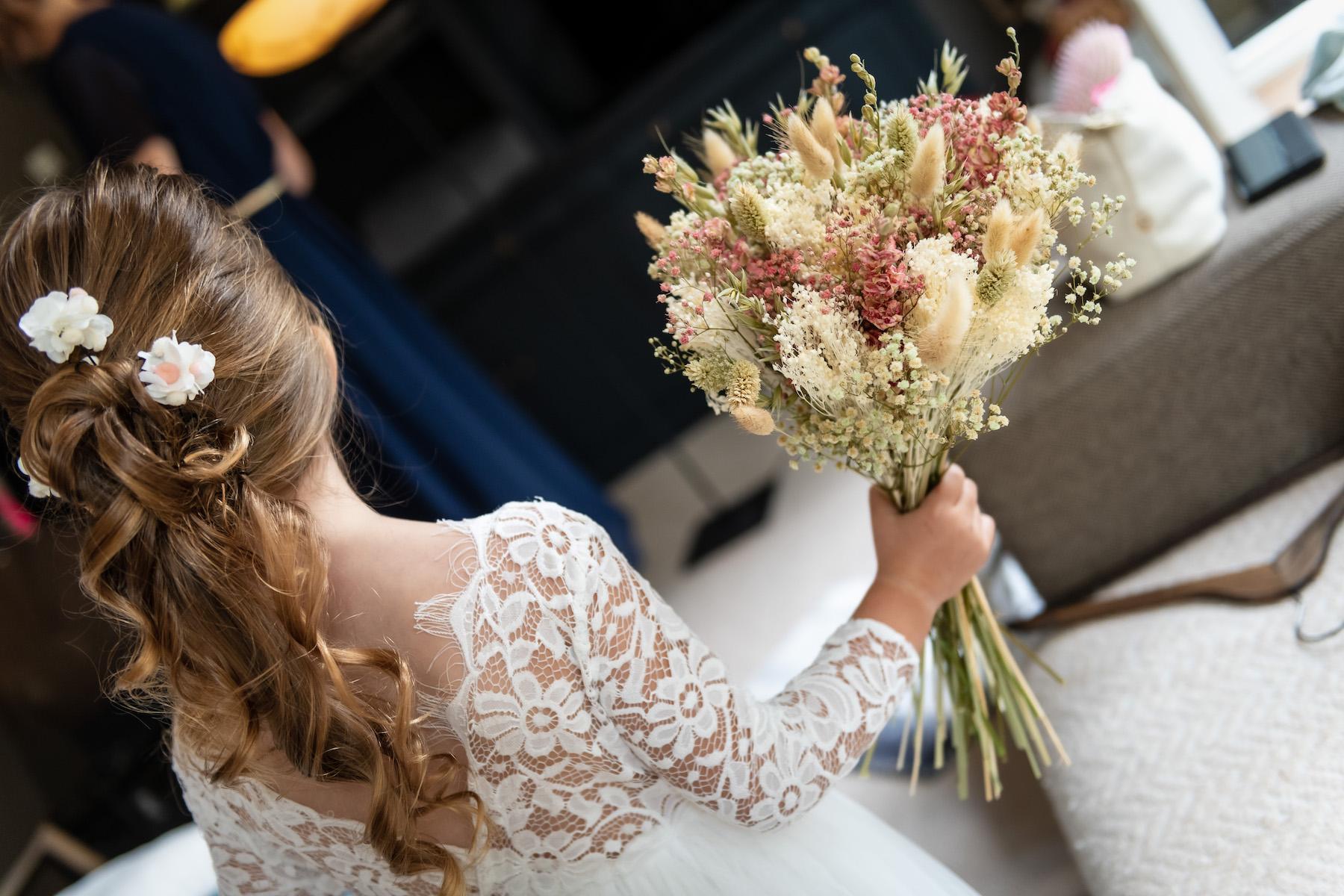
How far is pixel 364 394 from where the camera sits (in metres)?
2.16

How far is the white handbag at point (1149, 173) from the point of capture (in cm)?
135

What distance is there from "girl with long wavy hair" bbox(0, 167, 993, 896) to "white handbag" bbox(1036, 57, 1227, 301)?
554 millimetres

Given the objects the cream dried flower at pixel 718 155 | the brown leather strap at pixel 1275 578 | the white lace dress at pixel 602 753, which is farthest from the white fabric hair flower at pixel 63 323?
the brown leather strap at pixel 1275 578

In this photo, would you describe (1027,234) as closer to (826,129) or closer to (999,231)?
(999,231)

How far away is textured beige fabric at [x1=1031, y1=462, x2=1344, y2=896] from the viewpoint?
1.08 metres

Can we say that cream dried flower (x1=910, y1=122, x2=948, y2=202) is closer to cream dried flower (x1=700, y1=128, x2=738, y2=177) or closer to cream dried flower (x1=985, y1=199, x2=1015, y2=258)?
cream dried flower (x1=985, y1=199, x2=1015, y2=258)

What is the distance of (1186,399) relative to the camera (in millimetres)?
1452

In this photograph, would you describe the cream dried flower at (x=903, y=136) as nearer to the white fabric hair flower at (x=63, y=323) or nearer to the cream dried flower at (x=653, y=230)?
the cream dried flower at (x=653, y=230)

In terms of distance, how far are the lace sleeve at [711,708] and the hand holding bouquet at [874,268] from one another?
20 cm

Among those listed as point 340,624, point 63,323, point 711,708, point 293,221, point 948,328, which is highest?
point 293,221

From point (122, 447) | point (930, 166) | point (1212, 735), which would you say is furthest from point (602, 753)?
point (1212, 735)

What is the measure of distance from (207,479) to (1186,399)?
48.6 inches

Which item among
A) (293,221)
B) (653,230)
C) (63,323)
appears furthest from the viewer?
(293,221)

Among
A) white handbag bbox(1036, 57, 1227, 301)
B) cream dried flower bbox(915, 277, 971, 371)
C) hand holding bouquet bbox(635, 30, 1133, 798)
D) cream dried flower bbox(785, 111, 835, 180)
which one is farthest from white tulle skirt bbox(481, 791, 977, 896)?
white handbag bbox(1036, 57, 1227, 301)
